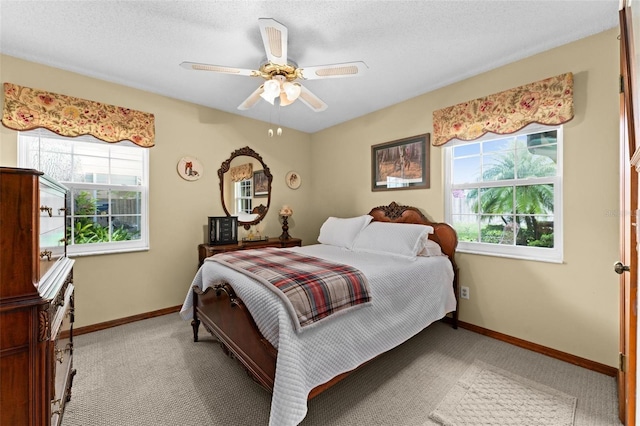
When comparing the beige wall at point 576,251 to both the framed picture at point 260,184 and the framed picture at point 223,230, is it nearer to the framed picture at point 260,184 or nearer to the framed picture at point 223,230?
the framed picture at point 260,184

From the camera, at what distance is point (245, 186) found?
3904 mm

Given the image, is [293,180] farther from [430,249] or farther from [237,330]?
[237,330]

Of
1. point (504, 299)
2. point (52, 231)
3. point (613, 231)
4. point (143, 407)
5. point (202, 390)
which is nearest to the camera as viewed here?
point (52, 231)

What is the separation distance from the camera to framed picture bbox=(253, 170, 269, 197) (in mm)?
4012

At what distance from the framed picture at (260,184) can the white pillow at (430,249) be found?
94.9 inches

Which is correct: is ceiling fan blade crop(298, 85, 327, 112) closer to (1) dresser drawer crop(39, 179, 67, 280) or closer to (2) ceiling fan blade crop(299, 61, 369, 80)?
(2) ceiling fan blade crop(299, 61, 369, 80)

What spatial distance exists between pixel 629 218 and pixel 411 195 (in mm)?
1915

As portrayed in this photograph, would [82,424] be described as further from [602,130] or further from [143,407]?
[602,130]

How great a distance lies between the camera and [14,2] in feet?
Answer: 5.79

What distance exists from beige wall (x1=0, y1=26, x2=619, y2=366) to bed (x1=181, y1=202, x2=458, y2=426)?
0.57m

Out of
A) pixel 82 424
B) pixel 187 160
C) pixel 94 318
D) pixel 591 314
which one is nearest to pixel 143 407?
pixel 82 424

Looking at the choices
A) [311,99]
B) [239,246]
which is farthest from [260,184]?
[311,99]

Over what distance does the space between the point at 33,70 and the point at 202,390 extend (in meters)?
3.09

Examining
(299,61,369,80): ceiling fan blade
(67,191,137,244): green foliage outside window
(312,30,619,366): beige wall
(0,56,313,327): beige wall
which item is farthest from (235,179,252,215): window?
(312,30,619,366): beige wall
